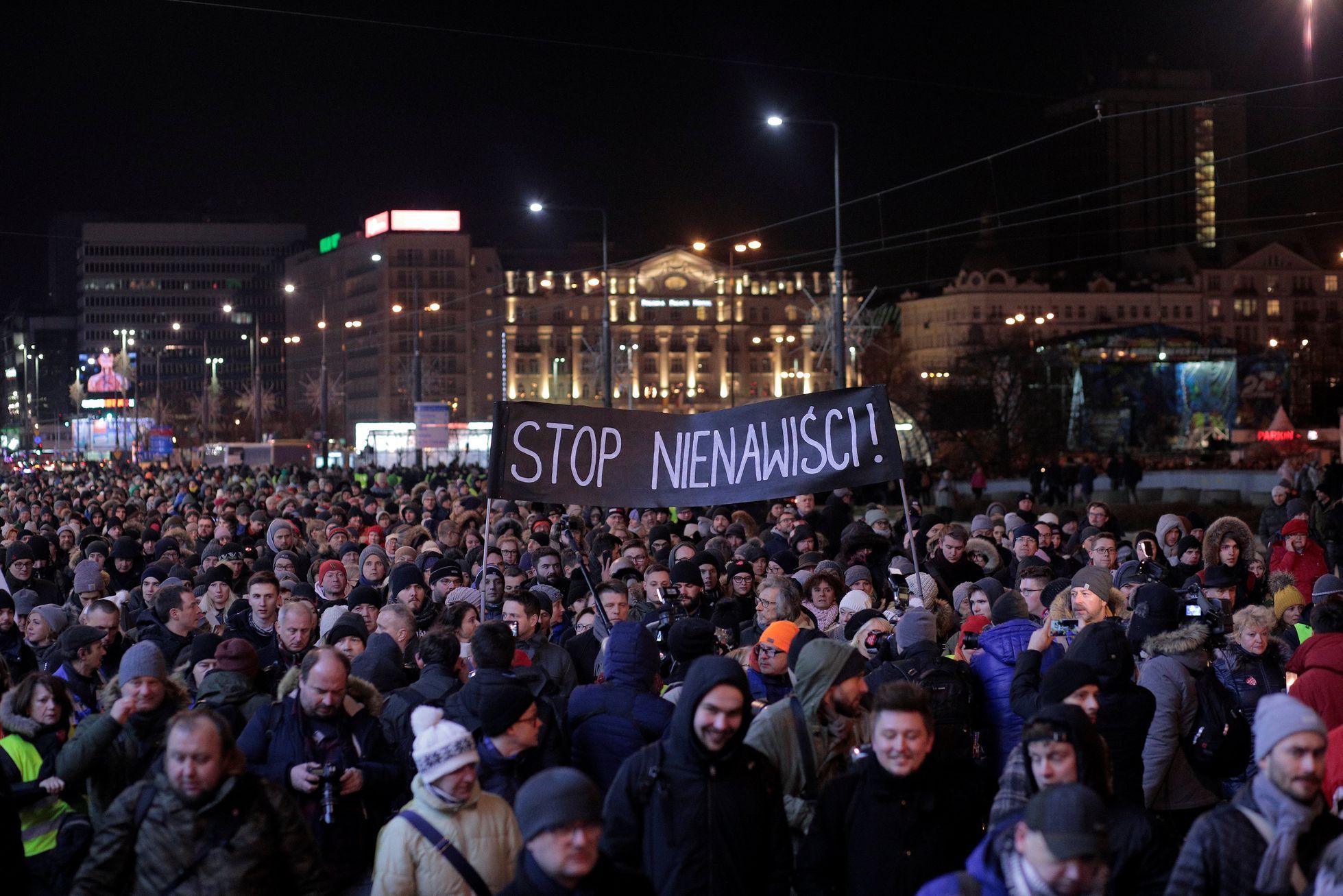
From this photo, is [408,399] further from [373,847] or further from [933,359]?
[373,847]

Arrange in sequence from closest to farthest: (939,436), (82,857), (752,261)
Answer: (82,857), (939,436), (752,261)

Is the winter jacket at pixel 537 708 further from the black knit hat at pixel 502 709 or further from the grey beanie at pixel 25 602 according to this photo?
the grey beanie at pixel 25 602

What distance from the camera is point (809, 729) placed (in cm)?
597

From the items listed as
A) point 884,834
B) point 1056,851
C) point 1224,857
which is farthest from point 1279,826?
point 884,834

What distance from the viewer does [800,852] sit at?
17.4ft

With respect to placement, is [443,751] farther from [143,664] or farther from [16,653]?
[16,653]

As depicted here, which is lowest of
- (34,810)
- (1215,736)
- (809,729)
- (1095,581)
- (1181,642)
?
(34,810)

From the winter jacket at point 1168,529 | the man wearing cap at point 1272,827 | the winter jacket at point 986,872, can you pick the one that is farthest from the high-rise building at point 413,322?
the man wearing cap at point 1272,827

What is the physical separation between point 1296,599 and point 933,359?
129 meters

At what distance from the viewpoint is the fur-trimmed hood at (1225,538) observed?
1182 cm

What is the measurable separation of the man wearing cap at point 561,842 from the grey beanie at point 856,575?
6.77 m

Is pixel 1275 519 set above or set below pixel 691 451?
below

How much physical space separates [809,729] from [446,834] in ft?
4.55

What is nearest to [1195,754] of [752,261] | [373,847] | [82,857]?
[373,847]
